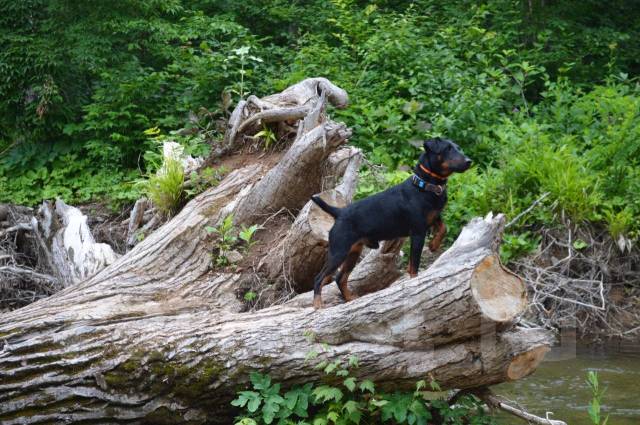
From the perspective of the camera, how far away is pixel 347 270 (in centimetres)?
595

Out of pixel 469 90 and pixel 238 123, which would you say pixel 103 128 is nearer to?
pixel 238 123

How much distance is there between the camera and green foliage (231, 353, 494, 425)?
4.89 m

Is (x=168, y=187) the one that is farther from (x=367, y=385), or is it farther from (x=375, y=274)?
(x=367, y=385)

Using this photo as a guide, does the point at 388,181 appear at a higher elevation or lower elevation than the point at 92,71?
lower

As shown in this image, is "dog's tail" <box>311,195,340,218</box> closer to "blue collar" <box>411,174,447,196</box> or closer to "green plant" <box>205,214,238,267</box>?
"blue collar" <box>411,174,447,196</box>

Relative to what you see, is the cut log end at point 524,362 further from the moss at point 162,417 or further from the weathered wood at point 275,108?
the weathered wood at point 275,108

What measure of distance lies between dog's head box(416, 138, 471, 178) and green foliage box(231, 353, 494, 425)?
5.27 feet

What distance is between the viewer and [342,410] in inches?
195

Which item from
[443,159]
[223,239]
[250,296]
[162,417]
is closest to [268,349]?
[162,417]

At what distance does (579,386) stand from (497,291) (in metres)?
2.67

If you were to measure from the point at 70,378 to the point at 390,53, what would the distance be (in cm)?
815

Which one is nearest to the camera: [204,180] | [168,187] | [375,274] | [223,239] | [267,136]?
[375,274]

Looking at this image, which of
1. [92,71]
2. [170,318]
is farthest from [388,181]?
[92,71]

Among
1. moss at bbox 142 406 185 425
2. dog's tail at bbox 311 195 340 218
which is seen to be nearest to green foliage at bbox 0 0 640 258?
dog's tail at bbox 311 195 340 218
